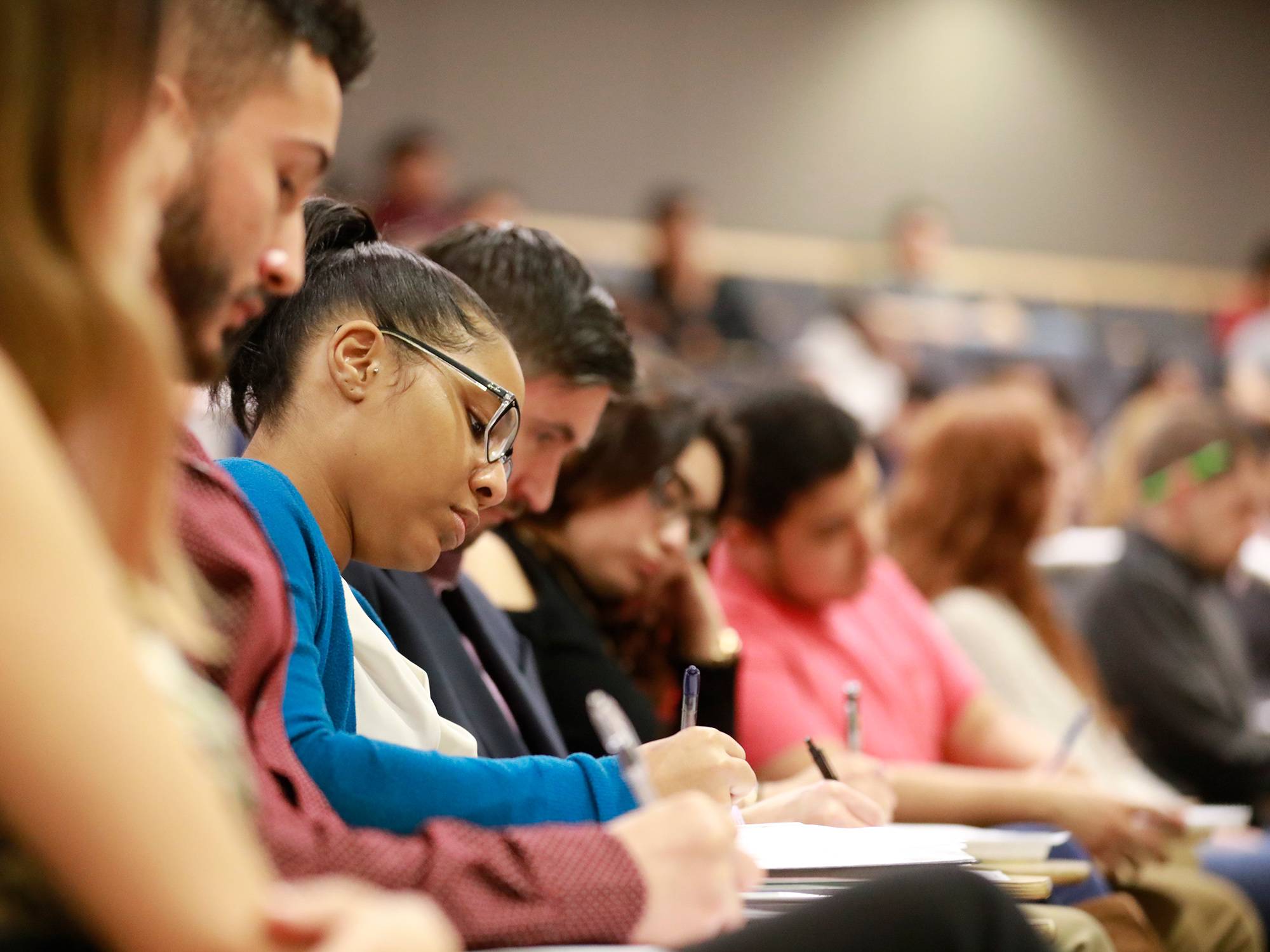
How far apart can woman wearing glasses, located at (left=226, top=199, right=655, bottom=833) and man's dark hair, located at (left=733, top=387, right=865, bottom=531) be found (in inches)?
44.5

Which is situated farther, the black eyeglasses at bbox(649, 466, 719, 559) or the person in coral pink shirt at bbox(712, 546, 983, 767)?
the person in coral pink shirt at bbox(712, 546, 983, 767)

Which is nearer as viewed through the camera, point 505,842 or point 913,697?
point 505,842

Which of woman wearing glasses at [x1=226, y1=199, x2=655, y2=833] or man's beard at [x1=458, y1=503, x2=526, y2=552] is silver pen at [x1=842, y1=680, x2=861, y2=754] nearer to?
man's beard at [x1=458, y1=503, x2=526, y2=552]

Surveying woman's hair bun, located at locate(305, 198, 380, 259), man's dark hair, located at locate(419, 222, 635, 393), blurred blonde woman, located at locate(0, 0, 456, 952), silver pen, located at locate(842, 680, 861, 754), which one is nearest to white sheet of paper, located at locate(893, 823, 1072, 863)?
silver pen, located at locate(842, 680, 861, 754)

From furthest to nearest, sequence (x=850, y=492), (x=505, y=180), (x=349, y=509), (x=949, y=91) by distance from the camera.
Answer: (x=949, y=91), (x=505, y=180), (x=850, y=492), (x=349, y=509)

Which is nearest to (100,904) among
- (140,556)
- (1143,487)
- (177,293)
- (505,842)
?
(140,556)

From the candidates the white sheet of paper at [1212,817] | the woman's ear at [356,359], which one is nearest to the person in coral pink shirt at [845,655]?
the white sheet of paper at [1212,817]

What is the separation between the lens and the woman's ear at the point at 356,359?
1.28 m

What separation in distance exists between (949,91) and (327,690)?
8007mm

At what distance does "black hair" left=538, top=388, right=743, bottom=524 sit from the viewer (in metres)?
2.10

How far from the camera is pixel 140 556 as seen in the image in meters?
0.75

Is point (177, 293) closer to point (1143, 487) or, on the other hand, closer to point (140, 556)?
point (140, 556)

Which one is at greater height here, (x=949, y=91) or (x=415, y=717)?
(x=949, y=91)

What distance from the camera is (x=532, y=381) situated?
173 cm
